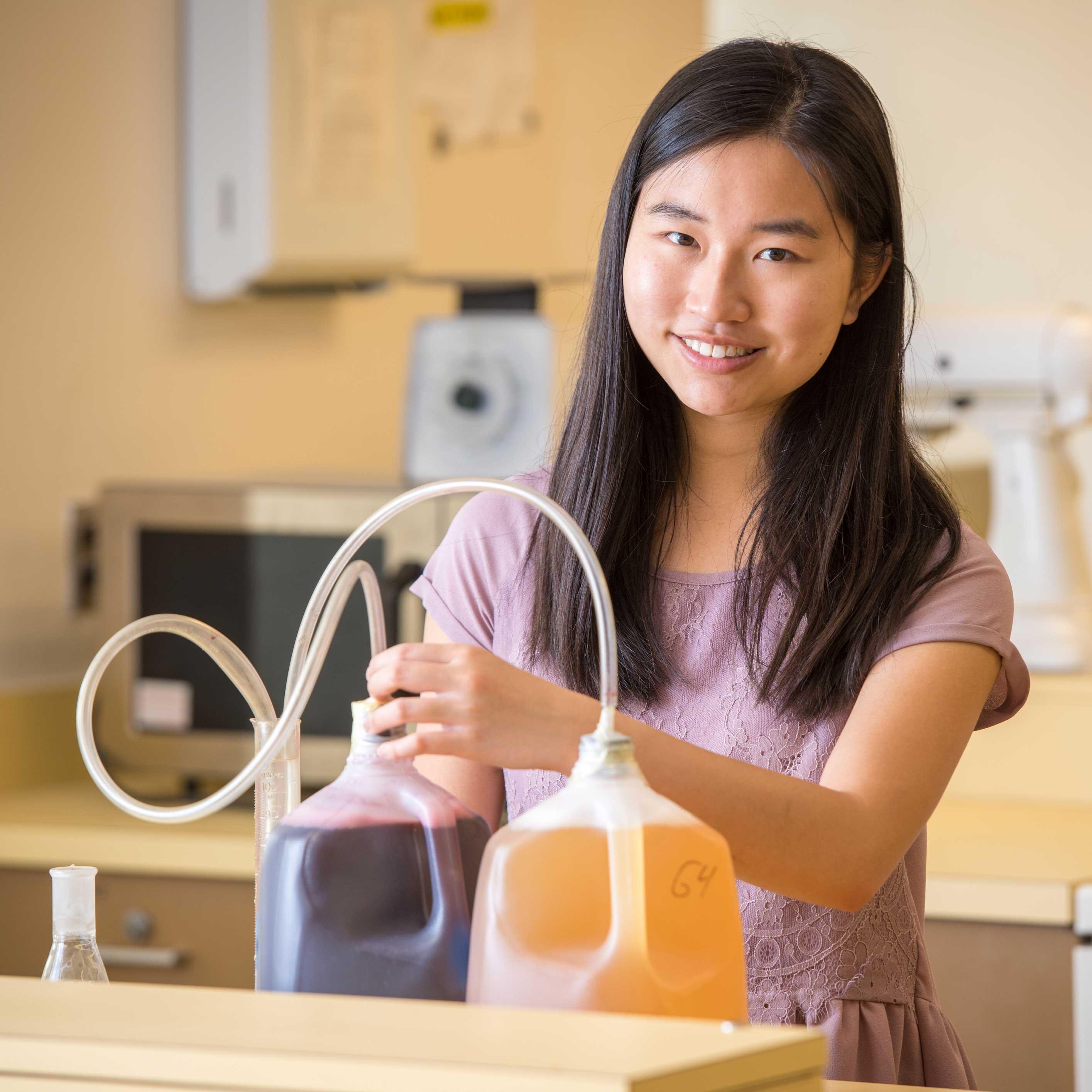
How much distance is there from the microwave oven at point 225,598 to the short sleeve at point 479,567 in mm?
690

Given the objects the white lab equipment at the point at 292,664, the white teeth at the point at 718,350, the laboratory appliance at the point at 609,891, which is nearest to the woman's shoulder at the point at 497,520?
the white teeth at the point at 718,350

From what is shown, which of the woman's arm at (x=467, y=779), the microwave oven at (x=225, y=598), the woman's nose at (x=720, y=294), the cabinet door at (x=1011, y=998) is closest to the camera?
the woman's nose at (x=720, y=294)

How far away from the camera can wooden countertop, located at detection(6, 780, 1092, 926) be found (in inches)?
59.5

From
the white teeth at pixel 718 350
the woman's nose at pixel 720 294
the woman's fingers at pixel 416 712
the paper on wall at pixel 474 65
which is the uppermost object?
the paper on wall at pixel 474 65

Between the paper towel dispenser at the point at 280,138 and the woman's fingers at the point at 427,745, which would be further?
the paper towel dispenser at the point at 280,138

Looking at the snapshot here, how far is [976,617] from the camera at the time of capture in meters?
0.99

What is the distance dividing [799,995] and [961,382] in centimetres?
97

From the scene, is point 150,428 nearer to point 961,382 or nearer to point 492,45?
point 492,45

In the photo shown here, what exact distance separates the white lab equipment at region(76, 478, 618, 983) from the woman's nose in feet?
0.99

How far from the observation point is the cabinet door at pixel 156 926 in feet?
5.74

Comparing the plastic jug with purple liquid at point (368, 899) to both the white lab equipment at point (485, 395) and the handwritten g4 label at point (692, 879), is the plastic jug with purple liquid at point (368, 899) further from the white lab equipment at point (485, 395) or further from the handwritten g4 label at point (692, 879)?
the white lab equipment at point (485, 395)

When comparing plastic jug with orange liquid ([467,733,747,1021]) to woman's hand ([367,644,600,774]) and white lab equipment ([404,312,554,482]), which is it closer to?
woman's hand ([367,644,600,774])

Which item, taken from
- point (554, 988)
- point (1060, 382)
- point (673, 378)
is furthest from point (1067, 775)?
point (554, 988)

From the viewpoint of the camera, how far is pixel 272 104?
2316 millimetres
